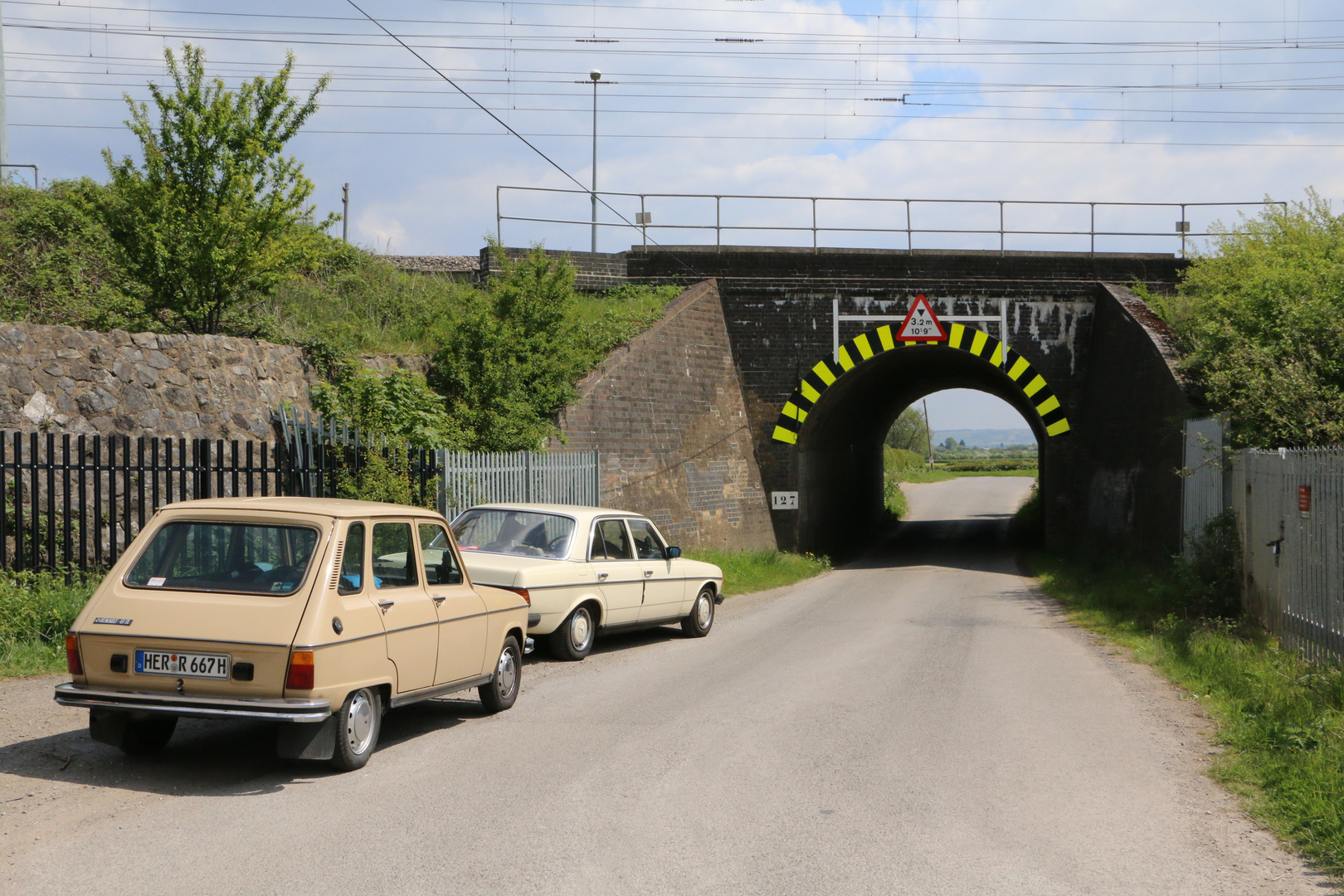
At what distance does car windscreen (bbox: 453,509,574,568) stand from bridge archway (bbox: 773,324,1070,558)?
14340mm

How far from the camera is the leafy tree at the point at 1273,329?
13008 mm

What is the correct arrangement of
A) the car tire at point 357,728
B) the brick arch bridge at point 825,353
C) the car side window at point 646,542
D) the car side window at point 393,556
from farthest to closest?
1. the brick arch bridge at point 825,353
2. the car side window at point 646,542
3. the car side window at point 393,556
4. the car tire at point 357,728

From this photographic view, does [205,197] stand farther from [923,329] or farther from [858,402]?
[858,402]

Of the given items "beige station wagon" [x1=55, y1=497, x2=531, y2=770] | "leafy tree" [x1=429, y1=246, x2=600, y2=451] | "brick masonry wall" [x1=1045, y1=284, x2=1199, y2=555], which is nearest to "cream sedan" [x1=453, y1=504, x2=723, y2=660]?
"beige station wagon" [x1=55, y1=497, x2=531, y2=770]

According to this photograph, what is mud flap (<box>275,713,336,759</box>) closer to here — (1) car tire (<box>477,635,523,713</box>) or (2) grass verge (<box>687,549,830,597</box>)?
(1) car tire (<box>477,635,523,713</box>)

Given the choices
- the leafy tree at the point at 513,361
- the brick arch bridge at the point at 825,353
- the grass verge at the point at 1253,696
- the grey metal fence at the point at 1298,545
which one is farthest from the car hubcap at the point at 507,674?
the brick arch bridge at the point at 825,353

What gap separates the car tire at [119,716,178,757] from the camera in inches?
250

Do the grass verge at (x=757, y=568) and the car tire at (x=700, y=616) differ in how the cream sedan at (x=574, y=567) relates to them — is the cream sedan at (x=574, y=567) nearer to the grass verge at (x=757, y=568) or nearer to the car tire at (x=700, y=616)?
the car tire at (x=700, y=616)

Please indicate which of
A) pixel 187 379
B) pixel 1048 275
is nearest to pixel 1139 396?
pixel 1048 275

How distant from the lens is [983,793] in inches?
238

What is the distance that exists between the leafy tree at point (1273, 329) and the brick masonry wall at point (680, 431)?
31.3 ft

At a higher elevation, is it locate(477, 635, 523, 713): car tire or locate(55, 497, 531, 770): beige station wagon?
locate(55, 497, 531, 770): beige station wagon

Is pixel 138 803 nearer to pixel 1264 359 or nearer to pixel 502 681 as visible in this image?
pixel 502 681

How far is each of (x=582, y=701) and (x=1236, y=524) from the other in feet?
30.5
